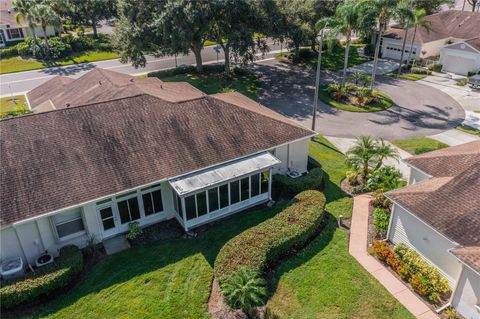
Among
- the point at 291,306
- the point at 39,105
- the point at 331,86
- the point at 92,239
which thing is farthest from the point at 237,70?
the point at 291,306

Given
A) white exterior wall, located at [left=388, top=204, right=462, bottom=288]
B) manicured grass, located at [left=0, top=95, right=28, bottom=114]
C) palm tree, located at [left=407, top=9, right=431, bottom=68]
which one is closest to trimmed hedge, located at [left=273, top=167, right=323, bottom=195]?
white exterior wall, located at [left=388, top=204, right=462, bottom=288]

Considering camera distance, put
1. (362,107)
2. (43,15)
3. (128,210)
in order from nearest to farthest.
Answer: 1. (128,210)
2. (362,107)
3. (43,15)

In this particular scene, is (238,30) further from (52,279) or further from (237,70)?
(52,279)

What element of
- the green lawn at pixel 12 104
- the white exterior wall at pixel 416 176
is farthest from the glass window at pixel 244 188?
the green lawn at pixel 12 104

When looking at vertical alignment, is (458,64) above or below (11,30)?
below

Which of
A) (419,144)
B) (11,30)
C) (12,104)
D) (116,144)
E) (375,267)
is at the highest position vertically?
(11,30)

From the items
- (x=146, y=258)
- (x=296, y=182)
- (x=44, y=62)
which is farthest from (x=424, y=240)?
(x=44, y=62)

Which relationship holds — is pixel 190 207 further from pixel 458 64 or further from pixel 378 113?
pixel 458 64

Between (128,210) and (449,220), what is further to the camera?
(128,210)

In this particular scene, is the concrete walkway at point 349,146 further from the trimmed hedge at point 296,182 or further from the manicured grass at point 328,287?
the manicured grass at point 328,287

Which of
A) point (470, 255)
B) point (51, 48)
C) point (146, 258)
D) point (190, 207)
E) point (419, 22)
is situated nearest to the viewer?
point (470, 255)
